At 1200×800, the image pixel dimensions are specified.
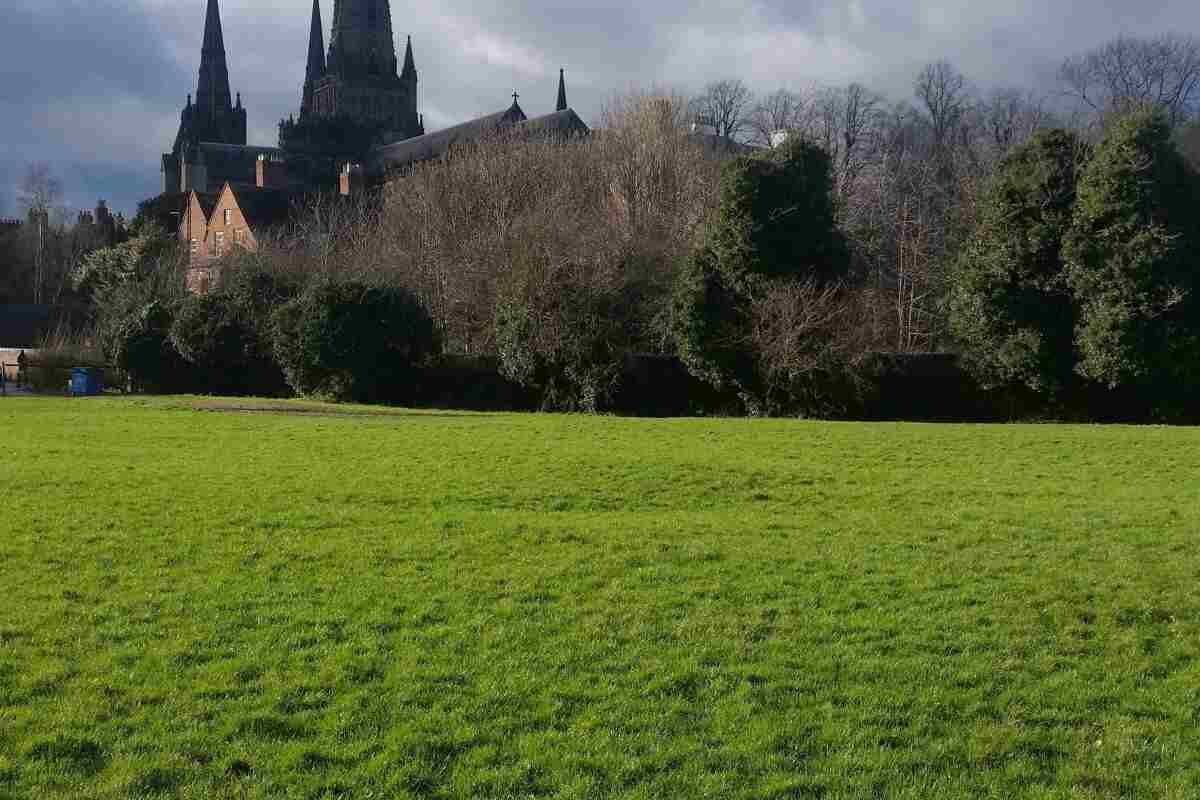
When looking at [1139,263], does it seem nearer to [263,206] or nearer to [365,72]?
[263,206]

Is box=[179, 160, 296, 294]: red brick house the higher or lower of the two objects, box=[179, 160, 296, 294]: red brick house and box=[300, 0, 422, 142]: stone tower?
the lower

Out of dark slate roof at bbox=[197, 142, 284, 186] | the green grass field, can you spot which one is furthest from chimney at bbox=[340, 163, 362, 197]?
the green grass field

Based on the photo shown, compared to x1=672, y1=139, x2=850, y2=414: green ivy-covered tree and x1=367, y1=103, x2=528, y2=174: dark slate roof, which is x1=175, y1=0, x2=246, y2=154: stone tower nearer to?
x1=367, y1=103, x2=528, y2=174: dark slate roof

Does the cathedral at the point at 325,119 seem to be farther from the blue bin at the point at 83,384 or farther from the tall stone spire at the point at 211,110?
the blue bin at the point at 83,384

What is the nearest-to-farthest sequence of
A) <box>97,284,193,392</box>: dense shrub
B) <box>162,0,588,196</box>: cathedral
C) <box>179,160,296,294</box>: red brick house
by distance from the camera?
<box>97,284,193,392</box>: dense shrub < <box>179,160,296,294</box>: red brick house < <box>162,0,588,196</box>: cathedral

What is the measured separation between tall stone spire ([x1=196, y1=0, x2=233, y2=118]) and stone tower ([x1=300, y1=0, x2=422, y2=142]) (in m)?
11.1

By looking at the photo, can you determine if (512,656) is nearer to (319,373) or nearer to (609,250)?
(609,250)

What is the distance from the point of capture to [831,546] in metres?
10.9

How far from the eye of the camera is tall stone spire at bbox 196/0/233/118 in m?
112

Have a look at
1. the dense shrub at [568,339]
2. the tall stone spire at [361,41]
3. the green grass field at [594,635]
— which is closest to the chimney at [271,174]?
the tall stone spire at [361,41]

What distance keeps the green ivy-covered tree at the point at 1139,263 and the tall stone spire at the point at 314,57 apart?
93.0 m

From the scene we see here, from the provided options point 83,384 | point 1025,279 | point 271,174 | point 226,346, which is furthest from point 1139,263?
point 271,174

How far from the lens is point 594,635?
25.1ft

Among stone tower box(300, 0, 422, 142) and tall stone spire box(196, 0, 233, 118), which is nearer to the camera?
stone tower box(300, 0, 422, 142)
